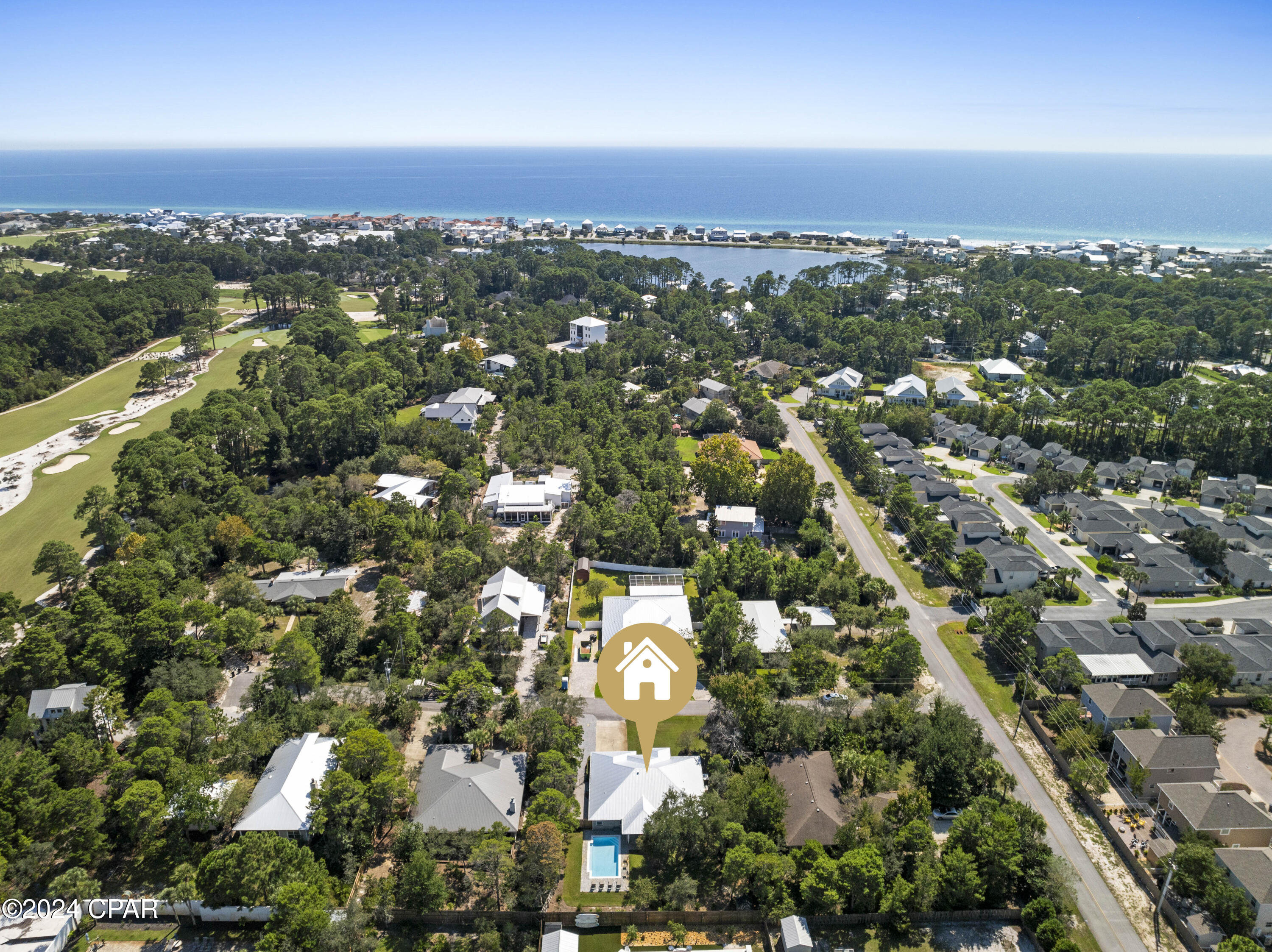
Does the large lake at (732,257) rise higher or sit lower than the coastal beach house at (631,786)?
higher

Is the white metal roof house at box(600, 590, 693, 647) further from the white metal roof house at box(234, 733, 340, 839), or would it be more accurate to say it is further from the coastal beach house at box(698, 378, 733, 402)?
the coastal beach house at box(698, 378, 733, 402)

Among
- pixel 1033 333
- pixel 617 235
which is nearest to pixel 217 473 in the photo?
pixel 1033 333

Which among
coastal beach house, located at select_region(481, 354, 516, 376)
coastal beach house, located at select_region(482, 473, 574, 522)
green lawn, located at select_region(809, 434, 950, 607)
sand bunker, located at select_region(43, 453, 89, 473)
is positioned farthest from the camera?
coastal beach house, located at select_region(481, 354, 516, 376)

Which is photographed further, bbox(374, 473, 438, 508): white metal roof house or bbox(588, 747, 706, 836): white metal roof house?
bbox(374, 473, 438, 508): white metal roof house

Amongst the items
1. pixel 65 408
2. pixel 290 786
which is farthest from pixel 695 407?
pixel 65 408

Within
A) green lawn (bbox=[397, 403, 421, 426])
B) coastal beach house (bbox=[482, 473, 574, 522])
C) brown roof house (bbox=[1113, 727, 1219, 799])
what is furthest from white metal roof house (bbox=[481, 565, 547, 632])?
green lawn (bbox=[397, 403, 421, 426])

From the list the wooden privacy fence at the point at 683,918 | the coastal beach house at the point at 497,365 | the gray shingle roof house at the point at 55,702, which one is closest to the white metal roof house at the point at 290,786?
the wooden privacy fence at the point at 683,918

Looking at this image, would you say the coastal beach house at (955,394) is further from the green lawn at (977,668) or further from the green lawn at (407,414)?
the green lawn at (407,414)

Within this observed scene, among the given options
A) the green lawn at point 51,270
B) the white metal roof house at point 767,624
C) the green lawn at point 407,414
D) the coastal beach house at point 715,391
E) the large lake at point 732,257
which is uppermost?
the large lake at point 732,257
